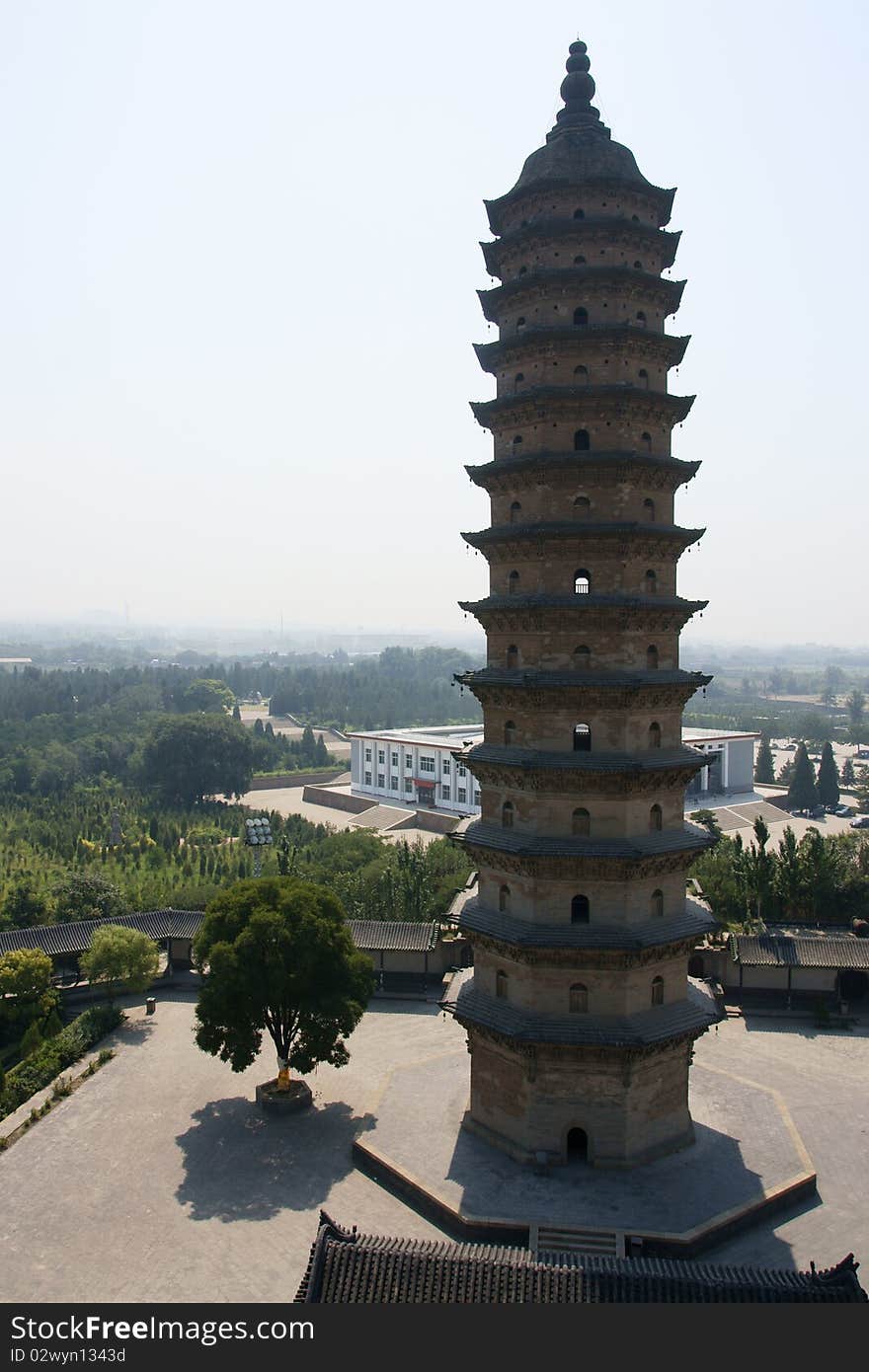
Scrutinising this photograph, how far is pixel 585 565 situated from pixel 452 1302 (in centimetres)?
1415

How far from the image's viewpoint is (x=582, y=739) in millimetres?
20906

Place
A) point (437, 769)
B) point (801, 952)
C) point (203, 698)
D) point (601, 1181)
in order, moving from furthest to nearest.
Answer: point (203, 698)
point (437, 769)
point (801, 952)
point (601, 1181)

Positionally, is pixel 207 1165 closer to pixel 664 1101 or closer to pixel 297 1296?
pixel 297 1296

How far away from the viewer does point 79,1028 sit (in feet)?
97.3

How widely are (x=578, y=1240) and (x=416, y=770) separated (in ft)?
176

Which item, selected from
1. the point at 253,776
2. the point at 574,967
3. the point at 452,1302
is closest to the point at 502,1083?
the point at 574,967

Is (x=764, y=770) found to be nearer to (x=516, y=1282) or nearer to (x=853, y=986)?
(x=853, y=986)

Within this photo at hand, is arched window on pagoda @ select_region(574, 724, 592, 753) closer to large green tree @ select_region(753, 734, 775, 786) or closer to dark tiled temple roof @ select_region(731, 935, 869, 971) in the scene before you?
dark tiled temple roof @ select_region(731, 935, 869, 971)

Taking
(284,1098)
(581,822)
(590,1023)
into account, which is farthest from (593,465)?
(284,1098)

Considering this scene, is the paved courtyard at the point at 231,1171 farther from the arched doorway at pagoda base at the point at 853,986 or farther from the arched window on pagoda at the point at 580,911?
the arched window on pagoda at the point at 580,911

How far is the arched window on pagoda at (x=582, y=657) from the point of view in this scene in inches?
821

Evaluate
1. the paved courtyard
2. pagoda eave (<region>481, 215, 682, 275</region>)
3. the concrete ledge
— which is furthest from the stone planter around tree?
pagoda eave (<region>481, 215, 682, 275</region>)

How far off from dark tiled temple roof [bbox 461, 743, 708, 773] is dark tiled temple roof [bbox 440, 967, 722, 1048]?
5387mm

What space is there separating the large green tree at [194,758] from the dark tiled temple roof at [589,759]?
59.7 meters
